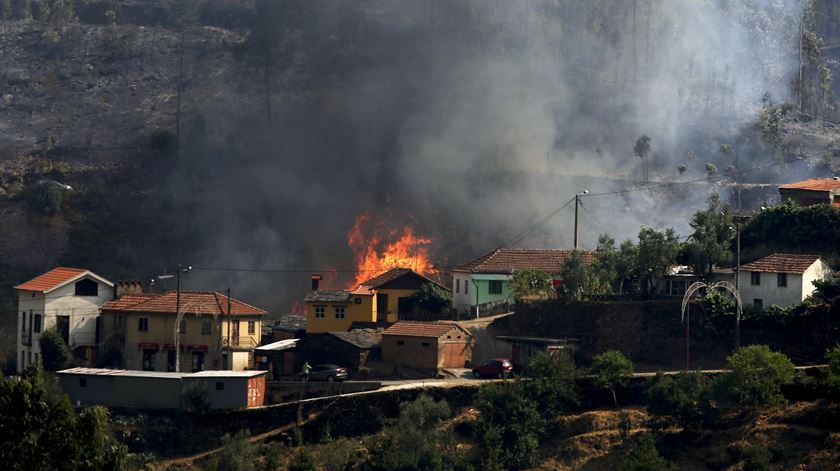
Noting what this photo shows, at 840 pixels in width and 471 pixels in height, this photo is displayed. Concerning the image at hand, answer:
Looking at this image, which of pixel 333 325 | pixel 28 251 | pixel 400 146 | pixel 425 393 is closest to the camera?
pixel 425 393

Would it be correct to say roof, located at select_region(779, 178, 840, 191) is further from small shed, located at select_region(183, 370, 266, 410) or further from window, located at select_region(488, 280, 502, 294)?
small shed, located at select_region(183, 370, 266, 410)

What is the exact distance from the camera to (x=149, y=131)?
169000 millimetres

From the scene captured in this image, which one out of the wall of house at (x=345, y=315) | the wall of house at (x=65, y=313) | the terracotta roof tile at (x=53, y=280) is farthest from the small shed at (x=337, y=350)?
the terracotta roof tile at (x=53, y=280)

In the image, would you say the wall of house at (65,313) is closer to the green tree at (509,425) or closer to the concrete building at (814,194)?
the green tree at (509,425)

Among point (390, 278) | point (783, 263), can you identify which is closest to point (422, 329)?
point (390, 278)

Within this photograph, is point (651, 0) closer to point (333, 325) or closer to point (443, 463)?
point (333, 325)

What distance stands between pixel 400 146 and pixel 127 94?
115ft

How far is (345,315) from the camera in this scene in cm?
10644

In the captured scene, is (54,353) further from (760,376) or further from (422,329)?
(760,376)

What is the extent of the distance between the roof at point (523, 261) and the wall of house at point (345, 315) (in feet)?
22.7

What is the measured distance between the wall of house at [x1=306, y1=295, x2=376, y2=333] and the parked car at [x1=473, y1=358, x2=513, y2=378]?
1523 centimetres

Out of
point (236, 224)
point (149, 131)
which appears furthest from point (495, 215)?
point (149, 131)

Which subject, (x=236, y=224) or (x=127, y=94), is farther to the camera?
(x=127, y=94)

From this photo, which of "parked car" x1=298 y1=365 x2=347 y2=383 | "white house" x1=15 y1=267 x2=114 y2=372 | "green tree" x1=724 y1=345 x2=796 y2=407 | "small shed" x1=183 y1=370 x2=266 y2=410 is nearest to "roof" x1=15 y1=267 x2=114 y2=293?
"white house" x1=15 y1=267 x2=114 y2=372
